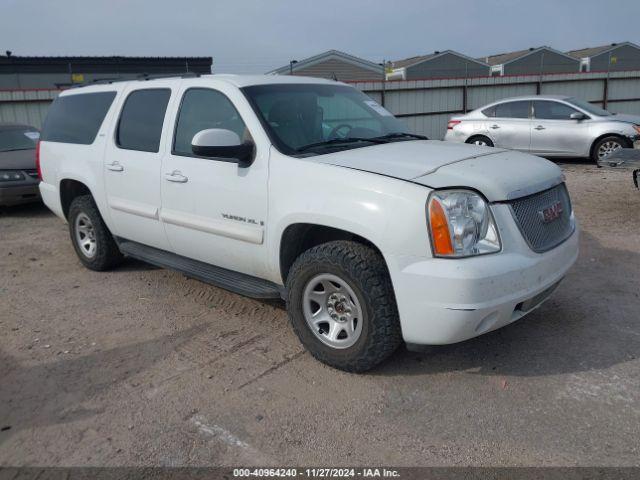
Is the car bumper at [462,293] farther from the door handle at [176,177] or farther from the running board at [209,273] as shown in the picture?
the door handle at [176,177]

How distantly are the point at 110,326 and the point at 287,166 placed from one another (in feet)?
6.65

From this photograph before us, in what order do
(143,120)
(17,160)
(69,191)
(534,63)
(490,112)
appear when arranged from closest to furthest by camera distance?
(143,120)
(69,191)
(17,160)
(490,112)
(534,63)

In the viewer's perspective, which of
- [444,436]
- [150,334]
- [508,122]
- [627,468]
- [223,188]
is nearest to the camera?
[627,468]

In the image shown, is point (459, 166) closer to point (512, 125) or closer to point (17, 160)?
point (17, 160)

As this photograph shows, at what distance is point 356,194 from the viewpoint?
329 centimetres

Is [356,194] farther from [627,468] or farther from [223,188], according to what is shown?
[627,468]

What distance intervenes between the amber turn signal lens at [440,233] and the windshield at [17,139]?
29.0 feet

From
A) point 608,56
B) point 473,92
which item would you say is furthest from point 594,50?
point 473,92

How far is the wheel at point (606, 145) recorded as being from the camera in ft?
37.9

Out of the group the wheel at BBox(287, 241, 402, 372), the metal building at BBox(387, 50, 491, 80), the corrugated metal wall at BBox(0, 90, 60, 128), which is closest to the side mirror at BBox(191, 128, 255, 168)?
the wheel at BBox(287, 241, 402, 372)

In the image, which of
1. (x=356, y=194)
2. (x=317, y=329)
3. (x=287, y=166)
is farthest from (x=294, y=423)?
(x=287, y=166)

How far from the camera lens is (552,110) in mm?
12211

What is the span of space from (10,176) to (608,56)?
135 feet

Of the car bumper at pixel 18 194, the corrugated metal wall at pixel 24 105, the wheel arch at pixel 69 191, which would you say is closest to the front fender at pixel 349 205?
the wheel arch at pixel 69 191
